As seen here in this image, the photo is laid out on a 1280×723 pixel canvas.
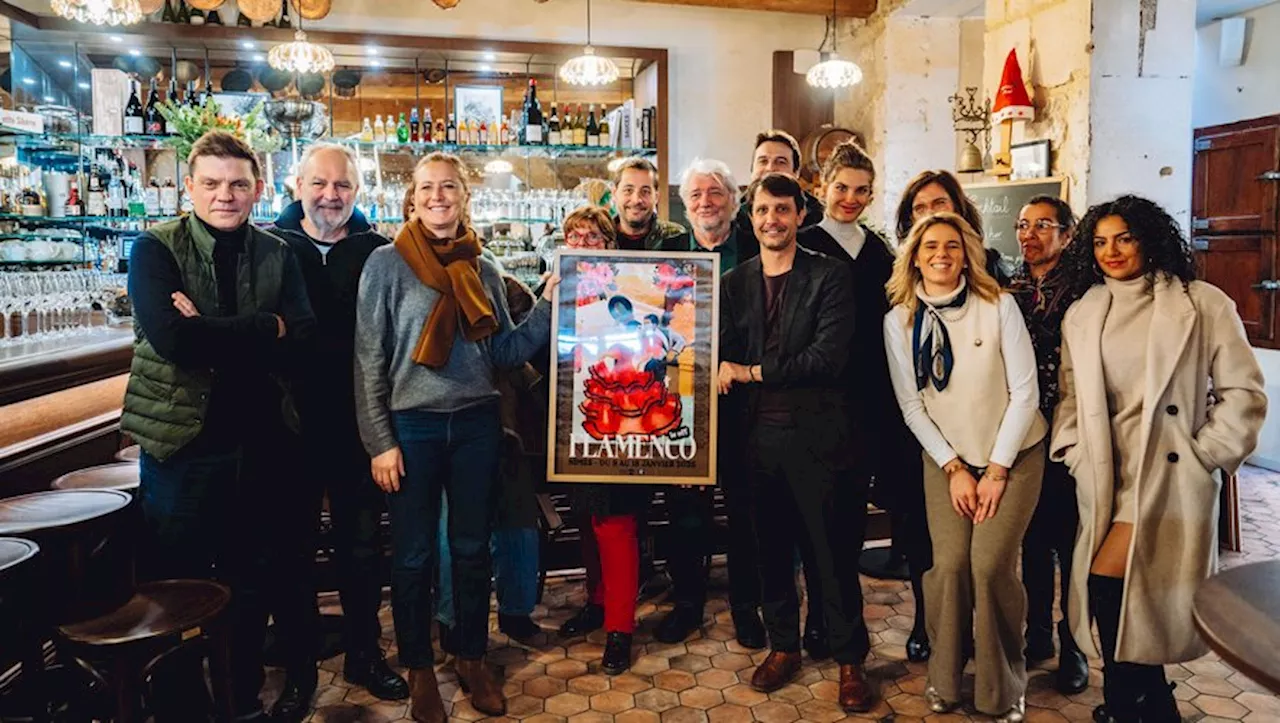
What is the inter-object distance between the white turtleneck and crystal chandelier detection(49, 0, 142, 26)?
3748mm

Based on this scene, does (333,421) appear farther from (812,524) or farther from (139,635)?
(812,524)

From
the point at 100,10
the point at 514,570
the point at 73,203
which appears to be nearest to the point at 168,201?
the point at 73,203

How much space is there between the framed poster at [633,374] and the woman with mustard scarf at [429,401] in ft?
0.80

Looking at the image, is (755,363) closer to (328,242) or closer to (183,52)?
(328,242)

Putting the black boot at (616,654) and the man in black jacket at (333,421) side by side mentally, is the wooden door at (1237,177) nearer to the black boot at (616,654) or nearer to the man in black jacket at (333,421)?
the black boot at (616,654)

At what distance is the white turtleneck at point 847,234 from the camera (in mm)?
3154

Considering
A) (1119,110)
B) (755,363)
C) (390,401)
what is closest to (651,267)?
(755,363)

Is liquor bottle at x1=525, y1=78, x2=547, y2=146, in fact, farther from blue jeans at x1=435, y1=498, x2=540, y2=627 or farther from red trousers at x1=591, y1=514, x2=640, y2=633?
red trousers at x1=591, y1=514, x2=640, y2=633

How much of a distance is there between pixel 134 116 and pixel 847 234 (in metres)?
5.44

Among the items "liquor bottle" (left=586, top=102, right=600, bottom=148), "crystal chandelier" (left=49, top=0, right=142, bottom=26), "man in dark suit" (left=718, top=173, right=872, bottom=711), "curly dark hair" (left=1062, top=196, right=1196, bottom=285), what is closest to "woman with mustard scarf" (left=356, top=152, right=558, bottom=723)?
"man in dark suit" (left=718, top=173, right=872, bottom=711)

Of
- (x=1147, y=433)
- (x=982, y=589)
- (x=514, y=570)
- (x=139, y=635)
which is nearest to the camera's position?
(x=139, y=635)

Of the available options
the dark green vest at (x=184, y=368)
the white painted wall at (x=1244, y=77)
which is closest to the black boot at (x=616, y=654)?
the dark green vest at (x=184, y=368)

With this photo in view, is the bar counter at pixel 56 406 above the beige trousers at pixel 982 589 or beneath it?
above

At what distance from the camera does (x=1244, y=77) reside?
657 cm
